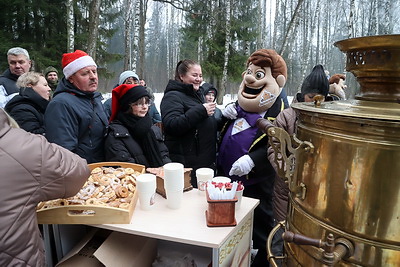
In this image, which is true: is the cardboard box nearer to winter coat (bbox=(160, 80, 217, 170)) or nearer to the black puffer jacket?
winter coat (bbox=(160, 80, 217, 170))

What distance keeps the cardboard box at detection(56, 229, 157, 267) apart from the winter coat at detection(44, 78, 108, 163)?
72cm

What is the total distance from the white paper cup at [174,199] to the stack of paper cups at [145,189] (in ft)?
0.32

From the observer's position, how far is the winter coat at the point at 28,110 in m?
2.84

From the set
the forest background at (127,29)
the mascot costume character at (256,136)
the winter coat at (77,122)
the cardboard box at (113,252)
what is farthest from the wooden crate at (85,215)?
the forest background at (127,29)

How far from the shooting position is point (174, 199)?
170cm

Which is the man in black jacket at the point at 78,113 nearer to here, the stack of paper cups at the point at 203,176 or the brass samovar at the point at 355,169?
the stack of paper cups at the point at 203,176

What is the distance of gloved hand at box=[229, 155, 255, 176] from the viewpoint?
7.90ft

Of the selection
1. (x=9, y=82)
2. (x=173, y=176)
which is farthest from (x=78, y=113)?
(x=9, y=82)

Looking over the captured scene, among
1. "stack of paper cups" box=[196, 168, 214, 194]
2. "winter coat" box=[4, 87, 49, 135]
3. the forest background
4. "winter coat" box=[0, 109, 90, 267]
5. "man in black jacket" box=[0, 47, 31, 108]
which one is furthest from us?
the forest background

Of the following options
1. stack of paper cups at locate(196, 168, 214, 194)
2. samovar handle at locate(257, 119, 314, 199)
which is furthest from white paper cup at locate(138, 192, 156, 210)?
samovar handle at locate(257, 119, 314, 199)

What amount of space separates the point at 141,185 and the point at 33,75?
2.34m

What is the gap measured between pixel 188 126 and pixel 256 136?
0.60 metres

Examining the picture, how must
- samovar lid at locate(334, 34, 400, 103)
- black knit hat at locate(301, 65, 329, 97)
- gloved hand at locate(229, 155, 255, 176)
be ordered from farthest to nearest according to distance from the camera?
black knit hat at locate(301, 65, 329, 97) < gloved hand at locate(229, 155, 255, 176) < samovar lid at locate(334, 34, 400, 103)

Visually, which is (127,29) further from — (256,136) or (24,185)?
(24,185)
